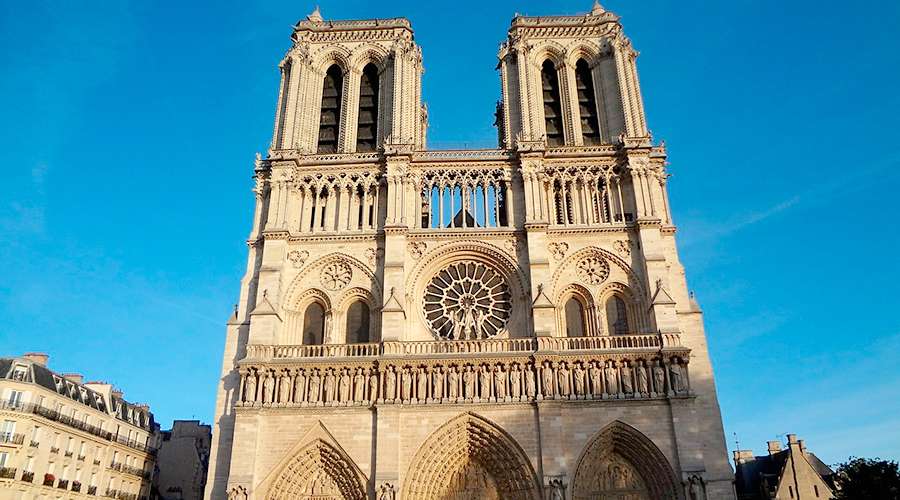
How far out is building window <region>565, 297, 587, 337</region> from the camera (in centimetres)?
2217

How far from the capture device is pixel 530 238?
73.9 feet

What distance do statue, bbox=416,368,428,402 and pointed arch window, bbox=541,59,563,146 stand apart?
9.92 metres

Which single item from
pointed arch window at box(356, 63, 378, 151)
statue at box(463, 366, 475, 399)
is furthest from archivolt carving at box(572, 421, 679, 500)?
pointed arch window at box(356, 63, 378, 151)

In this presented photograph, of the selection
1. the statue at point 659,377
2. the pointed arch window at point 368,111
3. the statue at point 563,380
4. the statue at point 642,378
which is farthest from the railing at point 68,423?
the statue at point 659,377

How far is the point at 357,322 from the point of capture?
73.9ft

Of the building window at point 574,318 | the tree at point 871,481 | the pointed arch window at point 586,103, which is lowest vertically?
the tree at point 871,481

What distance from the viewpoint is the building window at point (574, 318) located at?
2217 centimetres

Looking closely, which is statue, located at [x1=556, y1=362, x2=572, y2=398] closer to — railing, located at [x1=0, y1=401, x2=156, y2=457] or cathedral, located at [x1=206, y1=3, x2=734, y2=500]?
cathedral, located at [x1=206, y1=3, x2=734, y2=500]

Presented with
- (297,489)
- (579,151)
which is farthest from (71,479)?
(579,151)

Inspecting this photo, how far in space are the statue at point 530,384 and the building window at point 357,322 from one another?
5.13 meters

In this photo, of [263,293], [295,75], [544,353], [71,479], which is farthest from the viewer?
[295,75]

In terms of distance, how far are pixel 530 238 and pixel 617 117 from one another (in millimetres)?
6054

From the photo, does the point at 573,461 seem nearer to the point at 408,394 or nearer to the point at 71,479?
the point at 408,394

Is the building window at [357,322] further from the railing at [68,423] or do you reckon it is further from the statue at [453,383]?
the railing at [68,423]
